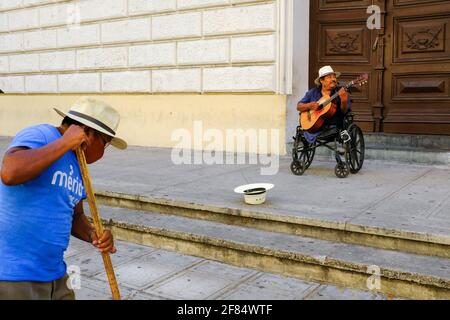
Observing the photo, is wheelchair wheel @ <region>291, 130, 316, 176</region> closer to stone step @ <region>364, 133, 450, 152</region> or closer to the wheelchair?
the wheelchair

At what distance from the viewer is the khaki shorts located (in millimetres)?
2119

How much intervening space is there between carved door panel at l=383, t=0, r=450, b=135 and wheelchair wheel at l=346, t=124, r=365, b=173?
168 centimetres

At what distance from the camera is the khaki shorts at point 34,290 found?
212 centimetres

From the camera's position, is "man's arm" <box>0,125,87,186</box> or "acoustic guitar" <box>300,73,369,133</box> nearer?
"man's arm" <box>0,125,87,186</box>

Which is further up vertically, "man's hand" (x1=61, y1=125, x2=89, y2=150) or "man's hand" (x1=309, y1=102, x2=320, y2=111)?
"man's hand" (x1=309, y1=102, x2=320, y2=111)

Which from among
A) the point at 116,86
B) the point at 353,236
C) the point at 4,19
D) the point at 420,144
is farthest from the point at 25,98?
the point at 353,236

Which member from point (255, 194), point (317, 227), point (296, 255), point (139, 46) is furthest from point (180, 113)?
point (296, 255)

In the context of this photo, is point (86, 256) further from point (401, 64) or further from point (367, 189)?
point (401, 64)

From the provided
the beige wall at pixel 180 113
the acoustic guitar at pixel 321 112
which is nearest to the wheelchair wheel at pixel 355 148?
the acoustic guitar at pixel 321 112

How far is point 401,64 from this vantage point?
309 inches

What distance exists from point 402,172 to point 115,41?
237 inches

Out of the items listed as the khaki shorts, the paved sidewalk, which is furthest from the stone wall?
the khaki shorts

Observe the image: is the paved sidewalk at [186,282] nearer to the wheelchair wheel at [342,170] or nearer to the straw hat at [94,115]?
the straw hat at [94,115]

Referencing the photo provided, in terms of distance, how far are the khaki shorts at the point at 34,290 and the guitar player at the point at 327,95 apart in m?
4.35
